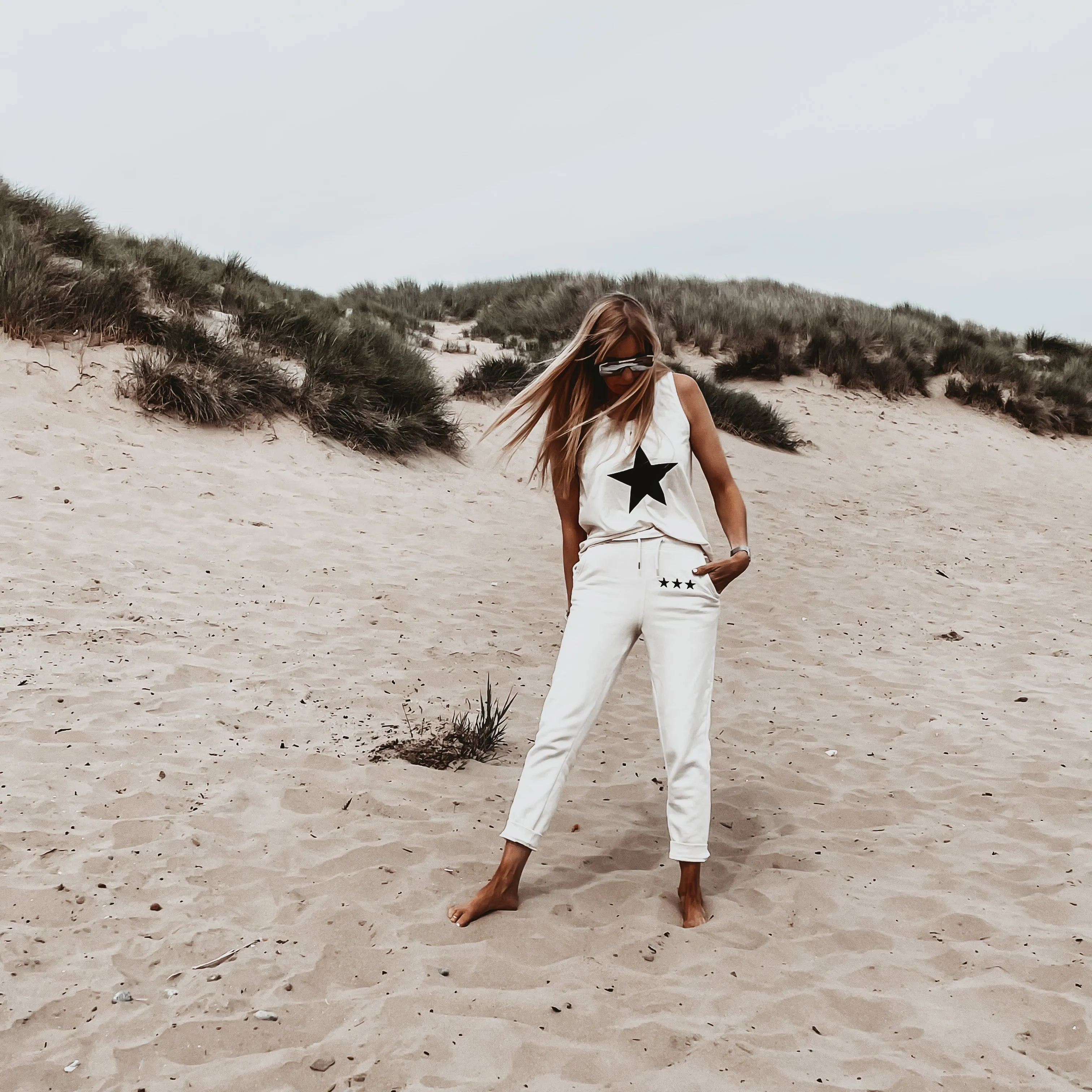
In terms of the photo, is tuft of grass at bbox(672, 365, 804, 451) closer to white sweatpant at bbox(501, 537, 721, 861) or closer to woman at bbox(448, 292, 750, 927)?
woman at bbox(448, 292, 750, 927)

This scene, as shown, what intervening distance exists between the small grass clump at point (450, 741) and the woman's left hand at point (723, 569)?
65.7 inches

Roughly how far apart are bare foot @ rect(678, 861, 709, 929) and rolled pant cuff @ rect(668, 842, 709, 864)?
0.11 meters

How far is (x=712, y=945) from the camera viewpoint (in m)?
→ 3.34

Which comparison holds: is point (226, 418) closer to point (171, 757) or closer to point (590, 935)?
point (171, 757)

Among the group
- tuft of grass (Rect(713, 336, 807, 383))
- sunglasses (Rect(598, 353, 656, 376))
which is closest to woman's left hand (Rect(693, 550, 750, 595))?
sunglasses (Rect(598, 353, 656, 376))

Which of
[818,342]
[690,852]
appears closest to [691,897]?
[690,852]

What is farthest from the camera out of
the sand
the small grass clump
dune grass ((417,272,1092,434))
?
dune grass ((417,272,1092,434))

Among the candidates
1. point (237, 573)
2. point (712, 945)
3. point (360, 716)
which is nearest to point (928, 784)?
point (712, 945)

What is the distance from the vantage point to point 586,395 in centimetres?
351

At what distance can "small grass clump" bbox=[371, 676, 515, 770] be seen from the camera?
15.9 feet

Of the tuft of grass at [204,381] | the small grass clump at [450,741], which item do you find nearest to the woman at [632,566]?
the small grass clump at [450,741]

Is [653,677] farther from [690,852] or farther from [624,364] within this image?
[624,364]

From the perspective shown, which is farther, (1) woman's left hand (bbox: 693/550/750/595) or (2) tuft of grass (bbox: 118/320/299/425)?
(2) tuft of grass (bbox: 118/320/299/425)

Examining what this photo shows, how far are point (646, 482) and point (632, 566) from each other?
0.98ft
